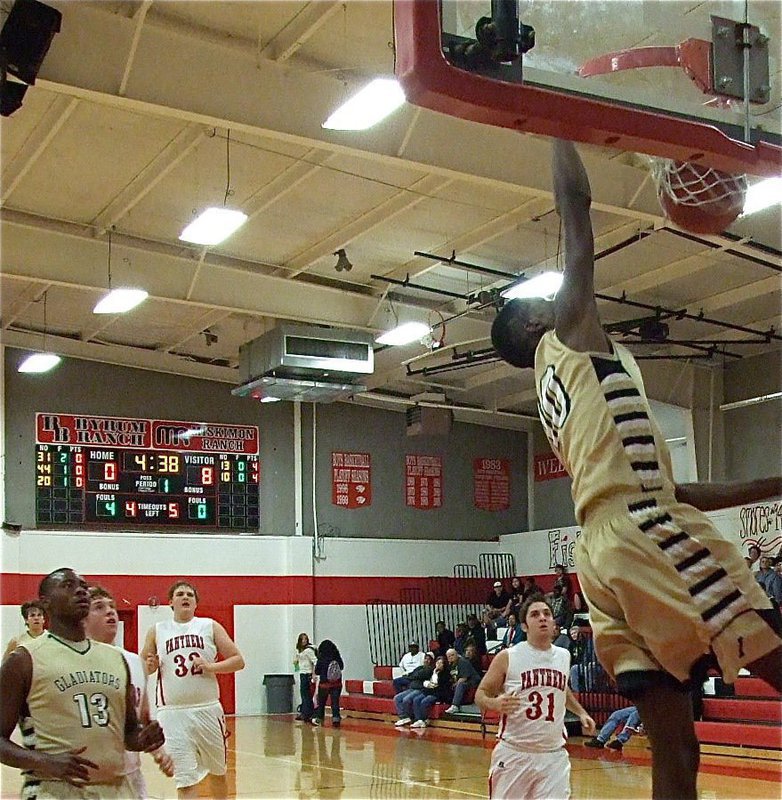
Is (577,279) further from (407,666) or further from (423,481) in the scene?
(423,481)

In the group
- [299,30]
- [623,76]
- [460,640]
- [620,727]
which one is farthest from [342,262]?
[623,76]

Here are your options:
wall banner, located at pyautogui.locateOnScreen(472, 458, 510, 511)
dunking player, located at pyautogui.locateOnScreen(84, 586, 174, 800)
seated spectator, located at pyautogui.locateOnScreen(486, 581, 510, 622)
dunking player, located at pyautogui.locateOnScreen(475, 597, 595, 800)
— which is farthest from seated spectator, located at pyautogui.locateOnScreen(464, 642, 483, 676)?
dunking player, located at pyautogui.locateOnScreen(84, 586, 174, 800)

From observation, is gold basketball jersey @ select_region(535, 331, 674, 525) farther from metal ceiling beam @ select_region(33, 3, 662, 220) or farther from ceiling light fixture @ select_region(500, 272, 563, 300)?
ceiling light fixture @ select_region(500, 272, 563, 300)

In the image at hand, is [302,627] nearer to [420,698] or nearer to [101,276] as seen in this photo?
[420,698]

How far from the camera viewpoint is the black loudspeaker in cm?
892

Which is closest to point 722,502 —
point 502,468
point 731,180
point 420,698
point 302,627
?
point 731,180

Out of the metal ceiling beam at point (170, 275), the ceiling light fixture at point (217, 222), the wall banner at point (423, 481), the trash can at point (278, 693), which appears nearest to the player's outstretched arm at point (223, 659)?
the ceiling light fixture at point (217, 222)

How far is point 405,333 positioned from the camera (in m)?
17.7

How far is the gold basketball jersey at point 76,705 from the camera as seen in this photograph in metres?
4.57

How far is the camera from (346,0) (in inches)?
396

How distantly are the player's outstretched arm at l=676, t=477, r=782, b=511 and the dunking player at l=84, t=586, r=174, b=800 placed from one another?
2712 mm

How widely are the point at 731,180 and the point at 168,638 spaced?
6.45 metres

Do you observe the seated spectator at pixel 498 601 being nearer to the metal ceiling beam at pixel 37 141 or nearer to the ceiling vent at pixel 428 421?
the ceiling vent at pixel 428 421

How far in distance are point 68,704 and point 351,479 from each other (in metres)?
19.9
